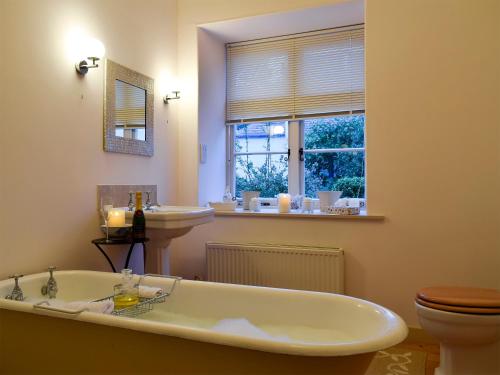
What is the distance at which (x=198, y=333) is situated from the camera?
4.09 feet

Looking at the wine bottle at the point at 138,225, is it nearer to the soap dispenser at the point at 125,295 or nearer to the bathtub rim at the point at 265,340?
the soap dispenser at the point at 125,295

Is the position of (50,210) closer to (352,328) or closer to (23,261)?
(23,261)

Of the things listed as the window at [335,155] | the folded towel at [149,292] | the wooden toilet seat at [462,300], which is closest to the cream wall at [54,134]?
the folded towel at [149,292]

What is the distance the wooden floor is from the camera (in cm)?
219

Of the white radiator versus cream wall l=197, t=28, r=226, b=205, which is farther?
cream wall l=197, t=28, r=226, b=205

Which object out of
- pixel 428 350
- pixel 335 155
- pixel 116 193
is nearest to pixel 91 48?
pixel 116 193

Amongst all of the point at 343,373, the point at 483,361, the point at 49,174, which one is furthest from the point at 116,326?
the point at 483,361

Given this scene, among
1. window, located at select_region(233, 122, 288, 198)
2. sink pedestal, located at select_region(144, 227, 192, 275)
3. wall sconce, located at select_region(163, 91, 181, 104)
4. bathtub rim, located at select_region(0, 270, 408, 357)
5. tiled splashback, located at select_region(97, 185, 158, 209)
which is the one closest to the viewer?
bathtub rim, located at select_region(0, 270, 408, 357)

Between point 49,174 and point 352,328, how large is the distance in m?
1.65

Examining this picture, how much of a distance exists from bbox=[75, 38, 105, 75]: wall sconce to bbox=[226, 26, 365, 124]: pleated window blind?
1433 mm

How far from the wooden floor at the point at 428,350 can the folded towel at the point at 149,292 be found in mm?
1490

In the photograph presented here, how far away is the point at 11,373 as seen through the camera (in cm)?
162

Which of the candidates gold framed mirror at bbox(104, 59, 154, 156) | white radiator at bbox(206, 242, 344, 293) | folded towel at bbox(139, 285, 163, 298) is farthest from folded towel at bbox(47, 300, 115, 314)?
white radiator at bbox(206, 242, 344, 293)

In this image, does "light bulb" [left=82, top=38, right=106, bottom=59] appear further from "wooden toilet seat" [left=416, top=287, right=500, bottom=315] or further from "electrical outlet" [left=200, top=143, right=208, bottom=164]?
"wooden toilet seat" [left=416, top=287, right=500, bottom=315]
